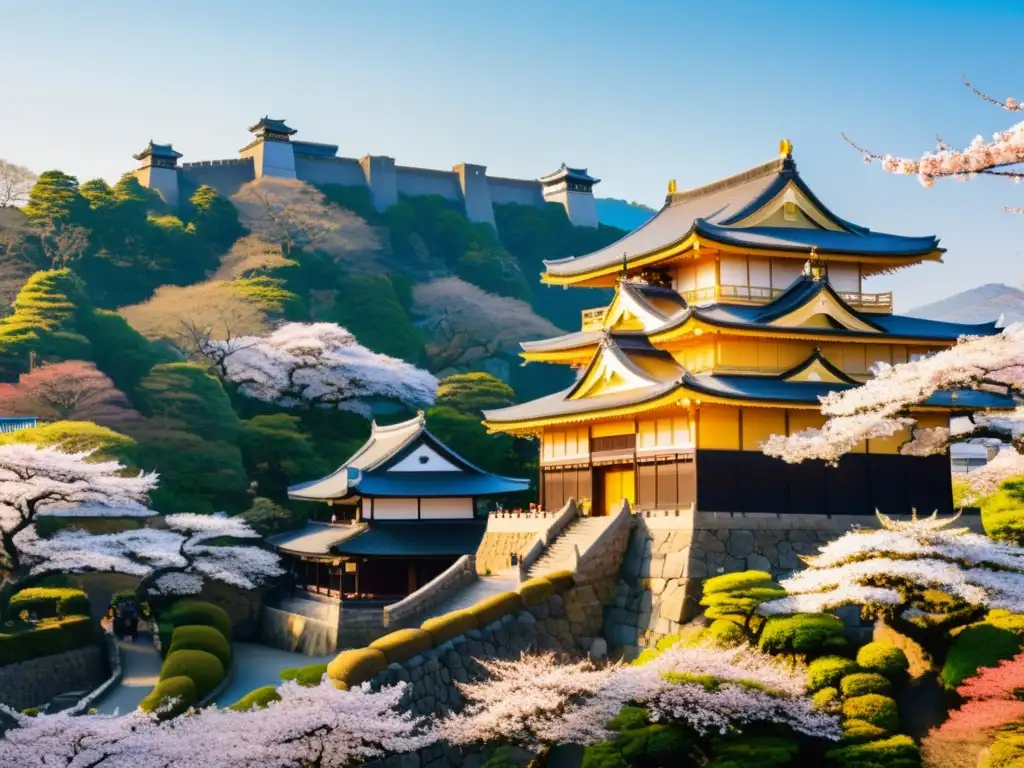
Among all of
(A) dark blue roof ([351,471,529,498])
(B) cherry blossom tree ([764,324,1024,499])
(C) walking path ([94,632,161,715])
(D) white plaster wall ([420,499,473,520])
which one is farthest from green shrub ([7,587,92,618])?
(B) cherry blossom tree ([764,324,1024,499])

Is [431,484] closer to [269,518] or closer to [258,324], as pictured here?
[269,518]

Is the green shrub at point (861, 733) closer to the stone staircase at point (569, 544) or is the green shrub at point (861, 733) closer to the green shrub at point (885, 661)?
the green shrub at point (885, 661)

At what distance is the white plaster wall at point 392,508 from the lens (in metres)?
38.4

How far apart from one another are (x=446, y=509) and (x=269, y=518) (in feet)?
28.3

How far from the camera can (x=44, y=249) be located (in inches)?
2505

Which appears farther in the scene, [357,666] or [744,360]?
[744,360]

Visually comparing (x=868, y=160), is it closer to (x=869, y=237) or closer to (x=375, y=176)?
(x=869, y=237)

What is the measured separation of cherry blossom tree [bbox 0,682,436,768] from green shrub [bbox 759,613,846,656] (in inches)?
270

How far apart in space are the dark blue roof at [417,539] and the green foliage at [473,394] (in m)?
14.6

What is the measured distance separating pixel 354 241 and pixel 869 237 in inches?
1926

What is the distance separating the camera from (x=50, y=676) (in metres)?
30.7

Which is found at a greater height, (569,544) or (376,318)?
(376,318)

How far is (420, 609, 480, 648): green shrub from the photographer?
24.1 metres

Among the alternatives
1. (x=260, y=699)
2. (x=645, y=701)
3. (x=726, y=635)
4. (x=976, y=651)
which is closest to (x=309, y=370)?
(x=260, y=699)
